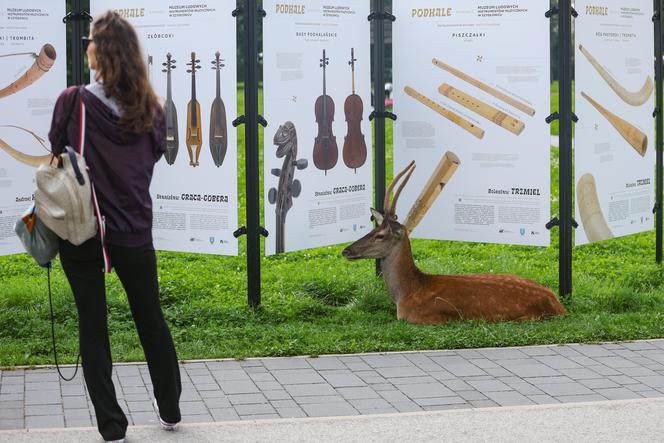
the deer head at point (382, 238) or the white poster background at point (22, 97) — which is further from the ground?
the white poster background at point (22, 97)

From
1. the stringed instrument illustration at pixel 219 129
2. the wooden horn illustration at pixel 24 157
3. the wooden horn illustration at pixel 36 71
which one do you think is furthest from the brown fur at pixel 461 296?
the wooden horn illustration at pixel 36 71

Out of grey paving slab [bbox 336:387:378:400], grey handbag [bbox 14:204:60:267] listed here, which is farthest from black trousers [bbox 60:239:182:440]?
grey paving slab [bbox 336:387:378:400]

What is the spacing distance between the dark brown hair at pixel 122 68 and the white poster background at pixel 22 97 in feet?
10.4

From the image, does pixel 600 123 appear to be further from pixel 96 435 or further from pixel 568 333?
pixel 96 435

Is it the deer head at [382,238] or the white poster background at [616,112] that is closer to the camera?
the deer head at [382,238]

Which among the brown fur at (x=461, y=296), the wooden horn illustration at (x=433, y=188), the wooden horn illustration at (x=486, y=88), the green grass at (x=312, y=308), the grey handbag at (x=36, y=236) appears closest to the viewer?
the grey handbag at (x=36, y=236)

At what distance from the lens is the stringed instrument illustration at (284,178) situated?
911 centimetres

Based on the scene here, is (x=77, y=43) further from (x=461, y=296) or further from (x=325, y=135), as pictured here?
(x=461, y=296)

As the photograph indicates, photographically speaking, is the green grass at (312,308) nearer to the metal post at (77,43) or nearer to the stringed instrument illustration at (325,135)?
the stringed instrument illustration at (325,135)

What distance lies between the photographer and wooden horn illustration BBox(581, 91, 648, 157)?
974 centimetres

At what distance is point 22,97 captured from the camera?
871 centimetres

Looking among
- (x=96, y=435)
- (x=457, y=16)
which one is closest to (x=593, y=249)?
(x=457, y=16)

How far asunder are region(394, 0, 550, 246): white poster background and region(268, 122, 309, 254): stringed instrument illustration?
1.05 metres

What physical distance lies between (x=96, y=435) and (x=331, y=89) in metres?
4.17
